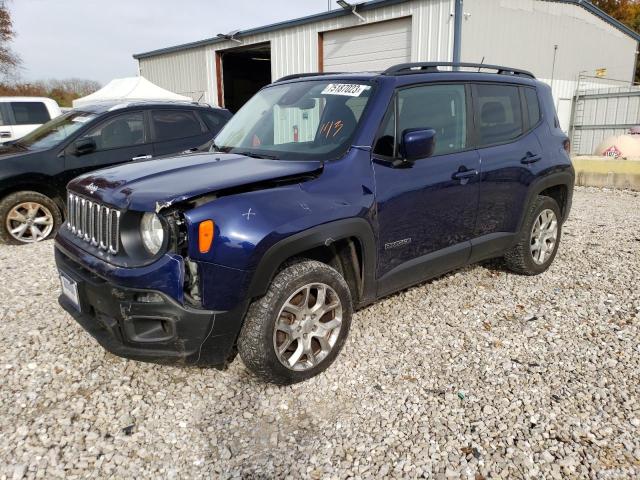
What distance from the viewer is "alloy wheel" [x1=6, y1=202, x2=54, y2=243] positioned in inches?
243

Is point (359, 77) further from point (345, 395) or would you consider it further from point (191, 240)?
point (345, 395)

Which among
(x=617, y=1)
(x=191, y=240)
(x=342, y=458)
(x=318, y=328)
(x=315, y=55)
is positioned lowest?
(x=342, y=458)

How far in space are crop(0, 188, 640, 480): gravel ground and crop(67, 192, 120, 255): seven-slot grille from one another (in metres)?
0.89

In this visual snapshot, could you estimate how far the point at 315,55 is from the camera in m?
15.2

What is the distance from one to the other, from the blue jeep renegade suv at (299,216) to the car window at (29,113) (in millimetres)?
9022

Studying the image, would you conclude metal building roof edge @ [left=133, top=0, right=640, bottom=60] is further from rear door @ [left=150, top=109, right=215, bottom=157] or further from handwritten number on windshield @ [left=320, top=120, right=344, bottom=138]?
handwritten number on windshield @ [left=320, top=120, right=344, bottom=138]

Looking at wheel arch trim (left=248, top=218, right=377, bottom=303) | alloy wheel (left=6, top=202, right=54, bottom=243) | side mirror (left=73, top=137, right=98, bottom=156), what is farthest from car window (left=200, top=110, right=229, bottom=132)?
wheel arch trim (left=248, top=218, right=377, bottom=303)

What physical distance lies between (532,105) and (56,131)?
5.89m

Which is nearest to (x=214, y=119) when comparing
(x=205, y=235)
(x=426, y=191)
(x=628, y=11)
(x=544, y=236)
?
(x=426, y=191)

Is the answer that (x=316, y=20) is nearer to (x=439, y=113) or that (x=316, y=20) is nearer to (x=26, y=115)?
(x=26, y=115)

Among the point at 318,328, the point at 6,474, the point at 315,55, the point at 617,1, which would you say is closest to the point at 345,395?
the point at 318,328

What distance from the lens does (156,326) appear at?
2.58 metres

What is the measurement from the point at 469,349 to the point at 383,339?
0.60 metres

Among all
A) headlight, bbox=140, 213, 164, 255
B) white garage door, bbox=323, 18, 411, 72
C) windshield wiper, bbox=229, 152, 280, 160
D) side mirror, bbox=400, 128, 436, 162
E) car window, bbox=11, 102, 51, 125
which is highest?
white garage door, bbox=323, 18, 411, 72
